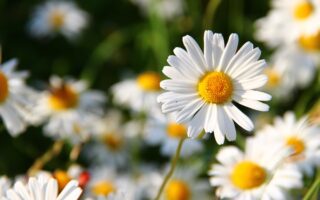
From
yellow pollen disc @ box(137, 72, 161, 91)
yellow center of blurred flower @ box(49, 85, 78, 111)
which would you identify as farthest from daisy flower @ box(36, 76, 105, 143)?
yellow pollen disc @ box(137, 72, 161, 91)

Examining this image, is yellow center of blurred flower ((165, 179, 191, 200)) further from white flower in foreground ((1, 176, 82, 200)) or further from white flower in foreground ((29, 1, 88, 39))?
white flower in foreground ((29, 1, 88, 39))

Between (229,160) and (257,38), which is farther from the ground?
(257,38)

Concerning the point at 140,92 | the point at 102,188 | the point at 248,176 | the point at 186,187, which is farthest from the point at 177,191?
the point at 140,92

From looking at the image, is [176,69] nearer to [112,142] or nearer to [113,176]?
[113,176]

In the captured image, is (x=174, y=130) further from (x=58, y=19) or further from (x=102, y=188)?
(x=58, y=19)

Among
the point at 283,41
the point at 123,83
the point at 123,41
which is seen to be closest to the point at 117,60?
the point at 123,41

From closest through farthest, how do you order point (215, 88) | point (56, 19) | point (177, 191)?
1. point (215, 88)
2. point (177, 191)
3. point (56, 19)
